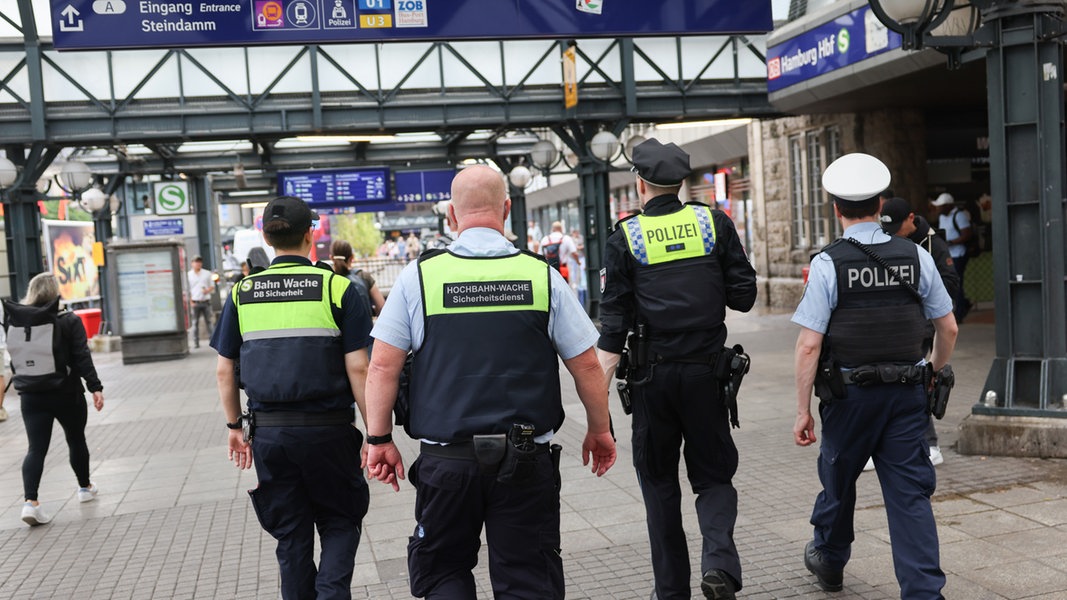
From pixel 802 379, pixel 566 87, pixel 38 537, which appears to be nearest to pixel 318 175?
pixel 566 87

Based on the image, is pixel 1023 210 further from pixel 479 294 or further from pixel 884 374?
pixel 479 294

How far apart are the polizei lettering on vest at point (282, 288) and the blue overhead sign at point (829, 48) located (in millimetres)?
8467

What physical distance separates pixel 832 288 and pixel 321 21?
22.4 feet

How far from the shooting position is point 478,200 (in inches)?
139

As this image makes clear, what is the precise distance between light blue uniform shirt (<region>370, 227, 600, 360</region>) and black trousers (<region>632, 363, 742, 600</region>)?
2.97 ft

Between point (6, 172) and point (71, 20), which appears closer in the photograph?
point (71, 20)

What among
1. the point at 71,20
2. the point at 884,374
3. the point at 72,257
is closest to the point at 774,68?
the point at 71,20

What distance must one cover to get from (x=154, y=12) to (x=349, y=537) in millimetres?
6942

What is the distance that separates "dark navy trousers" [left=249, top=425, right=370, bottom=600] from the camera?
409cm

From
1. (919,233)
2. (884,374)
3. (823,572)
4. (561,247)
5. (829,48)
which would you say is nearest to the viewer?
(884,374)

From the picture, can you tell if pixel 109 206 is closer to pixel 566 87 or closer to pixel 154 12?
pixel 566 87

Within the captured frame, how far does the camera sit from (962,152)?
16578 mm

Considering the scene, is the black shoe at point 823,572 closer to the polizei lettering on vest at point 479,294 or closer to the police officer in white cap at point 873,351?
the police officer in white cap at point 873,351

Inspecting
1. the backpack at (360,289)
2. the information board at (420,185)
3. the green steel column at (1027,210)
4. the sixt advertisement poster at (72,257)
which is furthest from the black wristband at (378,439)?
the information board at (420,185)
